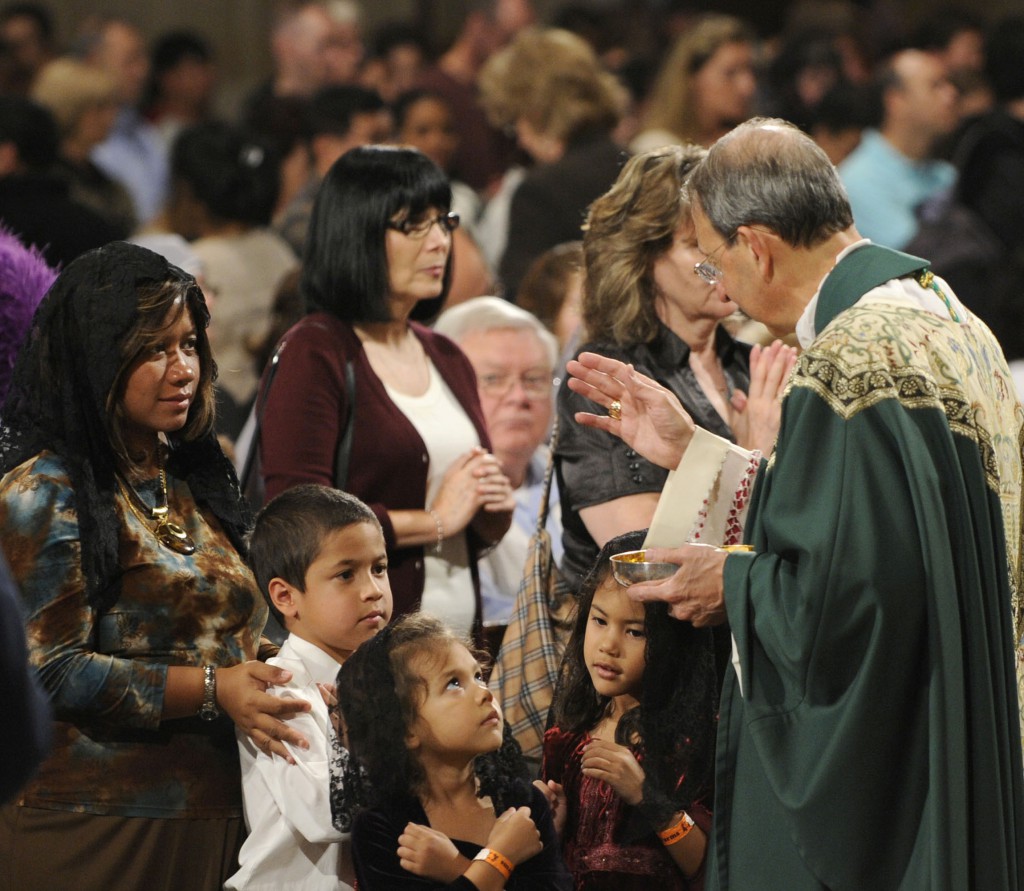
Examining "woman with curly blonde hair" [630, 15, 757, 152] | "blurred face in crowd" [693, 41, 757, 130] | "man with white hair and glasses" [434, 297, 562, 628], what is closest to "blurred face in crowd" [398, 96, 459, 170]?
"woman with curly blonde hair" [630, 15, 757, 152]

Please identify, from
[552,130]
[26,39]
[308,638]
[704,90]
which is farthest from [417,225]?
[26,39]

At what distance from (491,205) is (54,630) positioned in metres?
5.19

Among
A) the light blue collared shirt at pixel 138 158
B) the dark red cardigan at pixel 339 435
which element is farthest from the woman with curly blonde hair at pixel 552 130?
the light blue collared shirt at pixel 138 158

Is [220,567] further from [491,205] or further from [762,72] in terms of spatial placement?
[762,72]

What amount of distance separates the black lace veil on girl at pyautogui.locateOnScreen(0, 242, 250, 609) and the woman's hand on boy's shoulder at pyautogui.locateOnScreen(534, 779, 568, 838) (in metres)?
0.96

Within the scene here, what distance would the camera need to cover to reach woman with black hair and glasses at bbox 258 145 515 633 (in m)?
4.02

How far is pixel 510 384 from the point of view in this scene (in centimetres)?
511

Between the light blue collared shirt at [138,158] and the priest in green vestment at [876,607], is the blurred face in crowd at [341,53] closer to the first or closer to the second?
the light blue collared shirt at [138,158]

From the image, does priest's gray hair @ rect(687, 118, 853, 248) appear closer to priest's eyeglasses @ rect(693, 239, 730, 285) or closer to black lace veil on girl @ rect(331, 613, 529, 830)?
priest's eyeglasses @ rect(693, 239, 730, 285)

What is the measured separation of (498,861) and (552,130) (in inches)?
182

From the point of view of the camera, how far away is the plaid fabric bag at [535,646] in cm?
384

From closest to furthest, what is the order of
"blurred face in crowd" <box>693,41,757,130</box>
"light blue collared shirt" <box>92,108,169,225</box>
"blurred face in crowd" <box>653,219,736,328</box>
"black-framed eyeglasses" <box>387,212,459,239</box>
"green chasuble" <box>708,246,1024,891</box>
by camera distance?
"green chasuble" <box>708,246,1024,891</box> < "blurred face in crowd" <box>653,219,736,328</box> < "black-framed eyeglasses" <box>387,212,459,239</box> < "blurred face in crowd" <box>693,41,757,130</box> < "light blue collared shirt" <box>92,108,169,225</box>

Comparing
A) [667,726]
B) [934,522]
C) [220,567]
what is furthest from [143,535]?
[934,522]

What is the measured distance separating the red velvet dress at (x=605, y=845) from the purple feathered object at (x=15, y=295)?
1.51 metres
